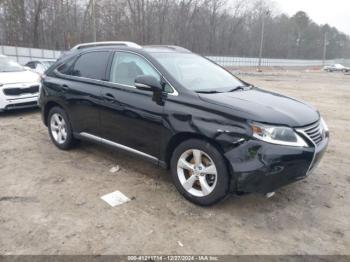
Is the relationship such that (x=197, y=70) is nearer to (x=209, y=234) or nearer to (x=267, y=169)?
(x=267, y=169)

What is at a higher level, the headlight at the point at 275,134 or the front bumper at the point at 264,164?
the headlight at the point at 275,134

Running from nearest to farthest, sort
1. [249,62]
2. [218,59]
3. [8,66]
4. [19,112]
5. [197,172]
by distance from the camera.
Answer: [197,172], [19,112], [8,66], [218,59], [249,62]

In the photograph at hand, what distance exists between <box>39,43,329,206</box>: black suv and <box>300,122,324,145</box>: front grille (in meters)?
0.01

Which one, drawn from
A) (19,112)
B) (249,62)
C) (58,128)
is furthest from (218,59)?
(58,128)

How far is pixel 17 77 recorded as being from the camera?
8.52 m

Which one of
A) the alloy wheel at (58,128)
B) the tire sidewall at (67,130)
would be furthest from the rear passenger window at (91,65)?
the alloy wheel at (58,128)

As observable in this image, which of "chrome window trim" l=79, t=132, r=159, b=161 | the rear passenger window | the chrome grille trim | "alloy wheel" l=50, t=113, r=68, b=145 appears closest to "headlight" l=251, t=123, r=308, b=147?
the chrome grille trim

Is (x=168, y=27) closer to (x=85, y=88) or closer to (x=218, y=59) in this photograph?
(x=218, y=59)

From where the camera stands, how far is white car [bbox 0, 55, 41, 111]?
8.10 m

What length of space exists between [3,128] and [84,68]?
3.35 m

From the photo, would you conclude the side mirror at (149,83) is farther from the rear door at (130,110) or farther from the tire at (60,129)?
the tire at (60,129)

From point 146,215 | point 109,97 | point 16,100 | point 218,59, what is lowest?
point 146,215

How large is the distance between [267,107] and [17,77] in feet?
23.5

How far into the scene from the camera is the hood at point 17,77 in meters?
8.24
